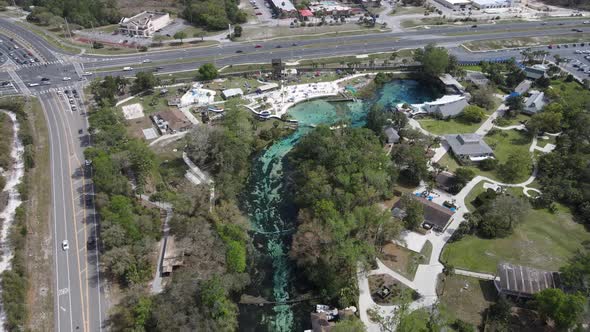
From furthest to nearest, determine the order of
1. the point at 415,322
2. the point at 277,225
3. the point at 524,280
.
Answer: the point at 277,225
the point at 524,280
the point at 415,322

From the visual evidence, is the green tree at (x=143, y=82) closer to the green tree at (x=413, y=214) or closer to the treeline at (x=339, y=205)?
the treeline at (x=339, y=205)

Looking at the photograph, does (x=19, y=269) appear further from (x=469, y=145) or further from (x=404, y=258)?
(x=469, y=145)

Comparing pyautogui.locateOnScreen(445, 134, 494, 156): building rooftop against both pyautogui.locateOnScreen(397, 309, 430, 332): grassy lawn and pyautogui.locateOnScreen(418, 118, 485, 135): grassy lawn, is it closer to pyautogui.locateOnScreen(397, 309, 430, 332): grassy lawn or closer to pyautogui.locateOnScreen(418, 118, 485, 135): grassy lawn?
pyautogui.locateOnScreen(418, 118, 485, 135): grassy lawn

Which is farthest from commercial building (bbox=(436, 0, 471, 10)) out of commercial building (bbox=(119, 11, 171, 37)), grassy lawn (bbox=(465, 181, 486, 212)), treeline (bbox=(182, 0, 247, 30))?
grassy lawn (bbox=(465, 181, 486, 212))

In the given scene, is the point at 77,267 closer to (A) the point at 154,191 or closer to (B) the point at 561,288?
(A) the point at 154,191

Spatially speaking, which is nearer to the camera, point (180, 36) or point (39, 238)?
point (39, 238)

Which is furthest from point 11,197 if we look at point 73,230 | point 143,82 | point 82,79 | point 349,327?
point 349,327
